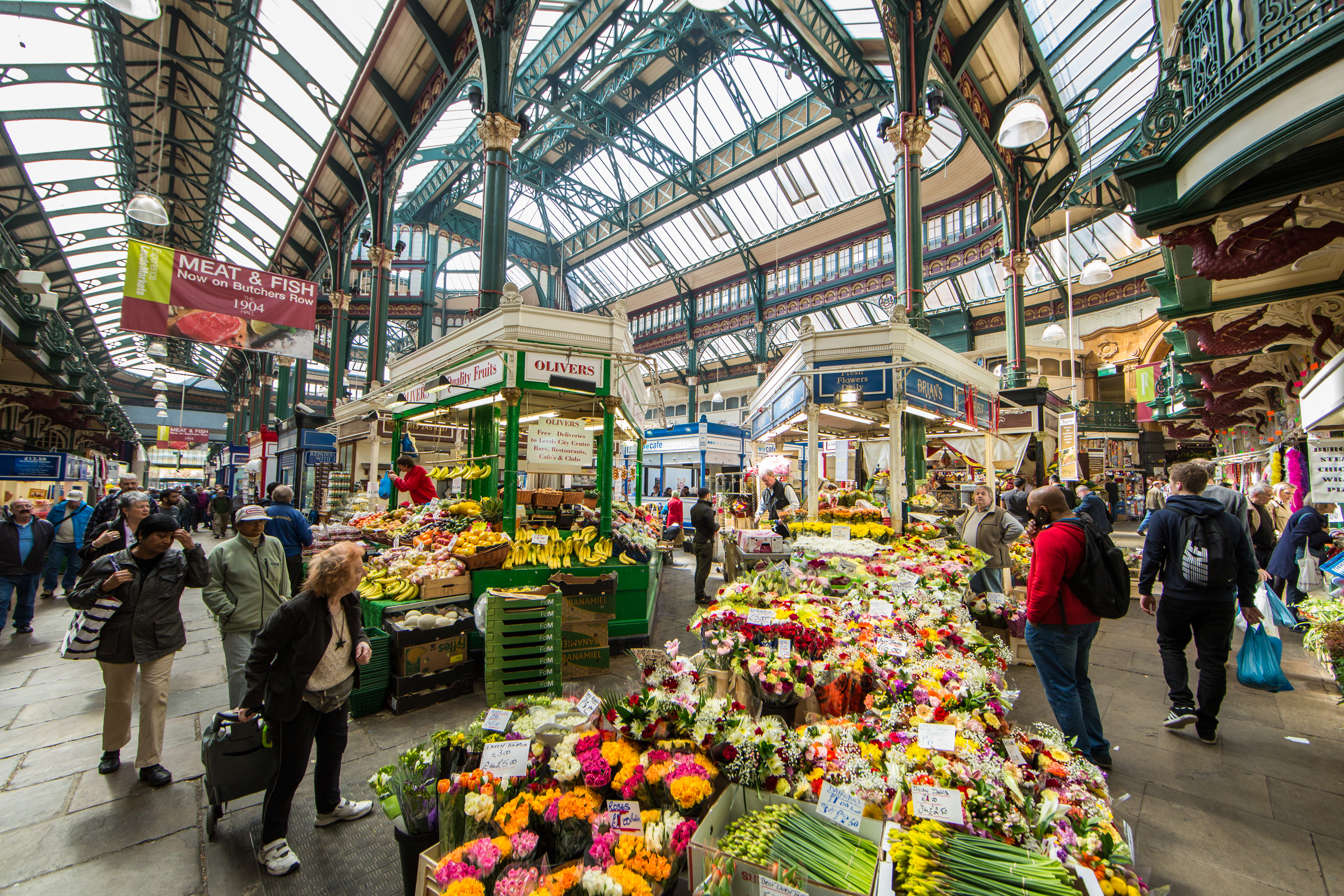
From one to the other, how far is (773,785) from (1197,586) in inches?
136

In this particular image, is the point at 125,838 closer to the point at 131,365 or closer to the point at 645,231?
the point at 645,231

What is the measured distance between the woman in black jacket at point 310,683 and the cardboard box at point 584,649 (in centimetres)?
211

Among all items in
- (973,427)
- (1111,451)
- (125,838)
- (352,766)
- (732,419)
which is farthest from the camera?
(732,419)

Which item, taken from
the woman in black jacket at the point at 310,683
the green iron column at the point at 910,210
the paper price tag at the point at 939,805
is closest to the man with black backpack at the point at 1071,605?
the paper price tag at the point at 939,805

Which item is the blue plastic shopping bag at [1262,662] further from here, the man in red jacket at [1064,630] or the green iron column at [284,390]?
the green iron column at [284,390]

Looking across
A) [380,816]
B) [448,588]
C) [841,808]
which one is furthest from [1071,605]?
[448,588]

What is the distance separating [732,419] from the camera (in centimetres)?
2798

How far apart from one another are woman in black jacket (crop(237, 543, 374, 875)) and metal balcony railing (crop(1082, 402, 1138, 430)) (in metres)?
25.3

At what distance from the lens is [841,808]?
5.90 feet

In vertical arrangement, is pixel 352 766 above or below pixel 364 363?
below

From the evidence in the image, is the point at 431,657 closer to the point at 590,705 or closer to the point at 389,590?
the point at 389,590

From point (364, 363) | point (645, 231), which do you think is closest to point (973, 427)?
point (645, 231)

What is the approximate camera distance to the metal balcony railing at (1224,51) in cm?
275

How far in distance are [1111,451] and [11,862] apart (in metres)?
29.2
